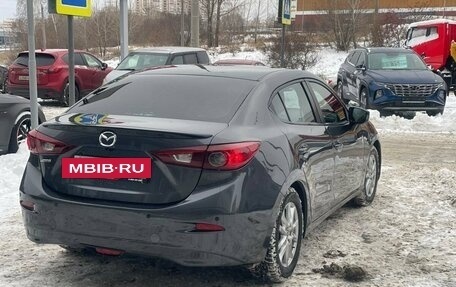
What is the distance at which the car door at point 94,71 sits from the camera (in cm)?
1736

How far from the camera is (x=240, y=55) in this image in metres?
41.6

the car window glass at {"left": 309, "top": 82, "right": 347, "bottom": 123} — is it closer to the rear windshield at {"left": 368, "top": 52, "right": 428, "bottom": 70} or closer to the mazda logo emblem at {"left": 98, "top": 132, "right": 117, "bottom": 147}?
the mazda logo emblem at {"left": 98, "top": 132, "right": 117, "bottom": 147}

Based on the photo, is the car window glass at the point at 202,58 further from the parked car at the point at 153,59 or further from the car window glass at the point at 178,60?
the car window glass at the point at 178,60

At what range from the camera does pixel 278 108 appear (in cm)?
453

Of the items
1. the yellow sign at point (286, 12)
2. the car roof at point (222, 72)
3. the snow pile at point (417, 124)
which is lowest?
the snow pile at point (417, 124)

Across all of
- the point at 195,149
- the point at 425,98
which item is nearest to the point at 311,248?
the point at 195,149

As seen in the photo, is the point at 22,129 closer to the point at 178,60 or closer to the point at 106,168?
the point at 106,168

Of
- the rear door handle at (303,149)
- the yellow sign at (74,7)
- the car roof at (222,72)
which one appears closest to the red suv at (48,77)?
the yellow sign at (74,7)

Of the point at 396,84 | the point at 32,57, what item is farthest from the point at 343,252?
the point at 396,84

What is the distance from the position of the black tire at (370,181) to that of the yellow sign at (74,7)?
413 centimetres

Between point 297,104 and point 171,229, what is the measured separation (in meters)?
1.75

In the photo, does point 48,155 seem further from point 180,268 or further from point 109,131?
point 180,268

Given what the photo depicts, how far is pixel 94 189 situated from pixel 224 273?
1180mm

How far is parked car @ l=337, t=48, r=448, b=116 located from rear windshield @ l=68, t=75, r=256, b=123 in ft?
32.4
